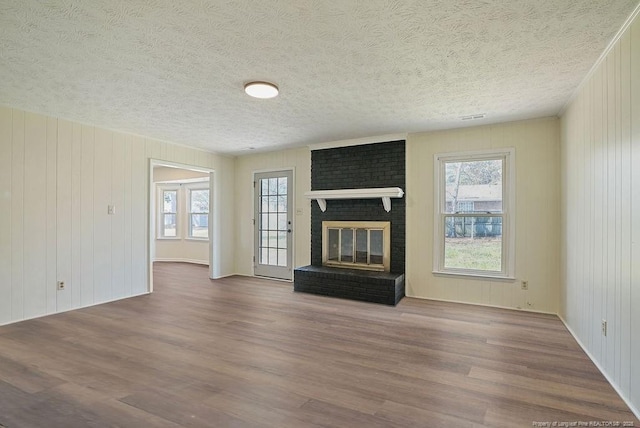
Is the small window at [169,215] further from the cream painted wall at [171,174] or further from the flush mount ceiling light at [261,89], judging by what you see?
the flush mount ceiling light at [261,89]

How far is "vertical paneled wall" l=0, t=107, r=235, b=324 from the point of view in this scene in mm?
3674

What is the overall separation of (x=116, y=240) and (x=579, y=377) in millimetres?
5368

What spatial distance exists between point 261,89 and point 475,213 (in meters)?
3.21

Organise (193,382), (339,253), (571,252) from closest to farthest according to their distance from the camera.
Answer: (193,382)
(571,252)
(339,253)

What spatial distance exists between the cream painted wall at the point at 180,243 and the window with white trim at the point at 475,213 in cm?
571

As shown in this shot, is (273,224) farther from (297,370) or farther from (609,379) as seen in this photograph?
(609,379)

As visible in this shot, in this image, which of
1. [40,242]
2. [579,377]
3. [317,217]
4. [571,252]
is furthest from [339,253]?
[40,242]

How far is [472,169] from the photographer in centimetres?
452

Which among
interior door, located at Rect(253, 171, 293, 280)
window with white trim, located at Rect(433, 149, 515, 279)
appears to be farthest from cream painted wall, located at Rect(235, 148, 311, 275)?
window with white trim, located at Rect(433, 149, 515, 279)

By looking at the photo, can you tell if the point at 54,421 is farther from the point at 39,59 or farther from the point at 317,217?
the point at 317,217

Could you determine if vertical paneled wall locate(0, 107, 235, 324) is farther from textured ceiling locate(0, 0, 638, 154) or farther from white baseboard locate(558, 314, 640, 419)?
white baseboard locate(558, 314, 640, 419)

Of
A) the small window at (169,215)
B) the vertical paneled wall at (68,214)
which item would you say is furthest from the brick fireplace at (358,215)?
the small window at (169,215)

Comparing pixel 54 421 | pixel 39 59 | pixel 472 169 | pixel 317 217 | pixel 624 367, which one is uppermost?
pixel 39 59

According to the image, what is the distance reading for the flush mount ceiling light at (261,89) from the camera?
2.98 m
